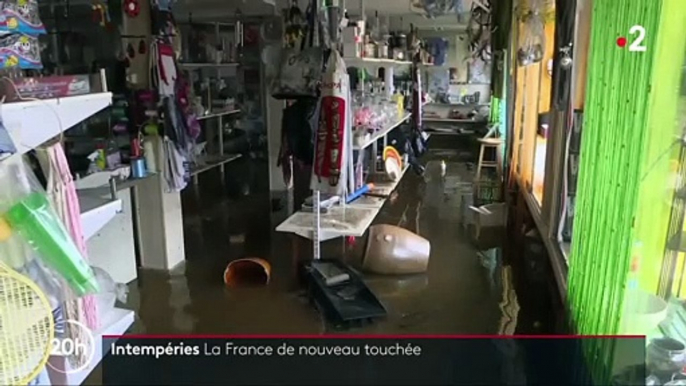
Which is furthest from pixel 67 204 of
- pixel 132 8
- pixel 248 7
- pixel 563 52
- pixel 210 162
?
pixel 210 162

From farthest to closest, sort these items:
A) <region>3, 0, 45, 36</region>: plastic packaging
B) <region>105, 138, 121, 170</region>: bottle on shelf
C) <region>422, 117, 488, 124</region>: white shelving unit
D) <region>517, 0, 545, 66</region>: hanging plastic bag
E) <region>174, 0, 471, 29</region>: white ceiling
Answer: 1. <region>422, 117, 488, 124</region>: white shelving unit
2. <region>174, 0, 471, 29</region>: white ceiling
3. <region>517, 0, 545, 66</region>: hanging plastic bag
4. <region>105, 138, 121, 170</region>: bottle on shelf
5. <region>3, 0, 45, 36</region>: plastic packaging

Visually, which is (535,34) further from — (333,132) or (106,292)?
(106,292)

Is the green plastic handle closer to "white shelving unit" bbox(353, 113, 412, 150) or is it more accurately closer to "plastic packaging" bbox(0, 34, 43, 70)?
"plastic packaging" bbox(0, 34, 43, 70)

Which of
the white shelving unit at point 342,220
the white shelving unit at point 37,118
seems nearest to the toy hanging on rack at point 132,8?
the white shelving unit at point 342,220

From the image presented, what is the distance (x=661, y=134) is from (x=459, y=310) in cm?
182

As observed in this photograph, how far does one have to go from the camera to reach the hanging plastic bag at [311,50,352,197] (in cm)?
349

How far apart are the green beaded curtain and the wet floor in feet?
→ 3.06

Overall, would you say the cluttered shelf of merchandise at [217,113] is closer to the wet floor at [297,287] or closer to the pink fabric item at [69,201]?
the wet floor at [297,287]

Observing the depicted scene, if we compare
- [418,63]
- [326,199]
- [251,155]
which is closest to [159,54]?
[326,199]

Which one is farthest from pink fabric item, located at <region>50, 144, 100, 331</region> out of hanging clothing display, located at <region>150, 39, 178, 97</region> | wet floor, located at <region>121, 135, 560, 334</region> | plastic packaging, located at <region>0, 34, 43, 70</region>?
hanging clothing display, located at <region>150, 39, 178, 97</region>

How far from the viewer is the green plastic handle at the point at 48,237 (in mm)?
1575

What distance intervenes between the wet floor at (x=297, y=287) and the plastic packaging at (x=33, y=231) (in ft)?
4.94

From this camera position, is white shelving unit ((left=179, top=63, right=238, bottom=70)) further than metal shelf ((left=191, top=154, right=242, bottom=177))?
No

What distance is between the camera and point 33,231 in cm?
158
